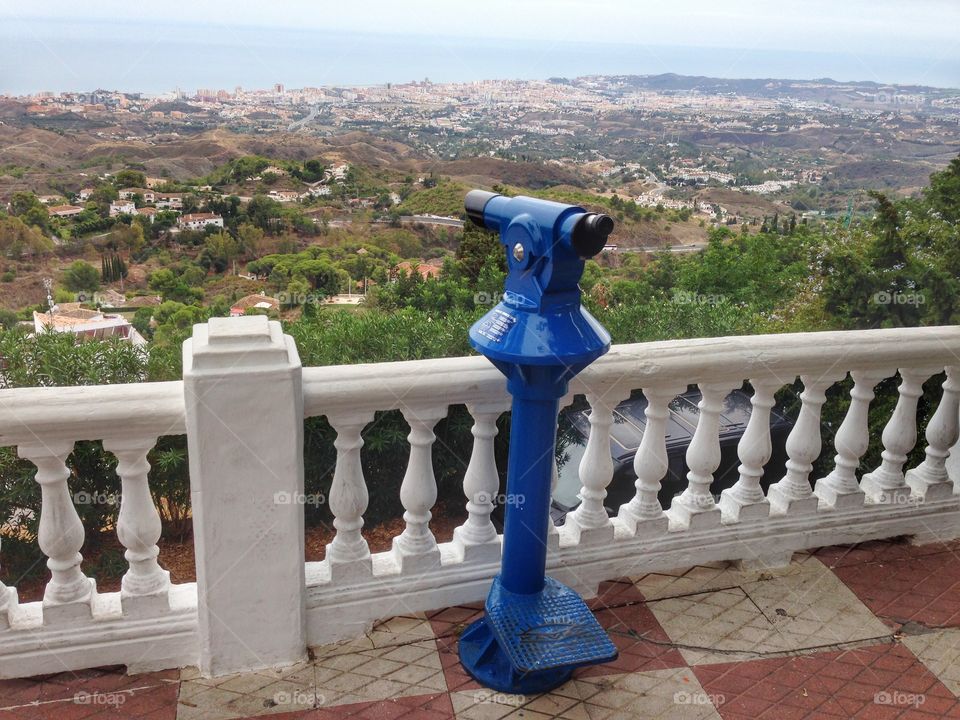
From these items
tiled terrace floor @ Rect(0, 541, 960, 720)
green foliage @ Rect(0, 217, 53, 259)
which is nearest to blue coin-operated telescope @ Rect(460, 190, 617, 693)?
tiled terrace floor @ Rect(0, 541, 960, 720)

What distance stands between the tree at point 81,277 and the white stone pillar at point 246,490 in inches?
234

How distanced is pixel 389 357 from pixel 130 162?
6.81 metres

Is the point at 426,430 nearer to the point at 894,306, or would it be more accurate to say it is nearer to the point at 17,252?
the point at 894,306

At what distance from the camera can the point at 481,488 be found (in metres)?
2.97

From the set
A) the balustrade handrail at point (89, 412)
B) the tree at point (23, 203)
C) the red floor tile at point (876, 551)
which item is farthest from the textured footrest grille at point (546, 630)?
the tree at point (23, 203)

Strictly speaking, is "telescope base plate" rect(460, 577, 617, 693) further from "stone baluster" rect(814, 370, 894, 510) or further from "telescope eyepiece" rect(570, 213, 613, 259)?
"stone baluster" rect(814, 370, 894, 510)

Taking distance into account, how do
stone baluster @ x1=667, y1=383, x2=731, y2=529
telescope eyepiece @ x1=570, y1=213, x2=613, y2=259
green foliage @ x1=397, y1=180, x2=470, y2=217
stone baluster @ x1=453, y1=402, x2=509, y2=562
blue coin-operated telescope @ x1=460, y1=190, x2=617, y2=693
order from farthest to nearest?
green foliage @ x1=397, y1=180, x2=470, y2=217 → stone baluster @ x1=667, y1=383, x2=731, y2=529 → stone baluster @ x1=453, y1=402, x2=509, y2=562 → blue coin-operated telescope @ x1=460, y1=190, x2=617, y2=693 → telescope eyepiece @ x1=570, y1=213, x2=613, y2=259

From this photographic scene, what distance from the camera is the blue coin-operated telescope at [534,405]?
222 centimetres

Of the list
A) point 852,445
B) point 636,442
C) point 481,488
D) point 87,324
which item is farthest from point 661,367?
point 87,324

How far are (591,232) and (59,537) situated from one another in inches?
75.8

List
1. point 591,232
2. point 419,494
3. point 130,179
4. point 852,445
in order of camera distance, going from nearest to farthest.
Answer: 1. point 591,232
2. point 419,494
3. point 852,445
4. point 130,179

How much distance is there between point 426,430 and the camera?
9.28 feet

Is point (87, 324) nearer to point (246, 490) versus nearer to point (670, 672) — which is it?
point (246, 490)

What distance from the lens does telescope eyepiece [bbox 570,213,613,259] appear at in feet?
6.88
